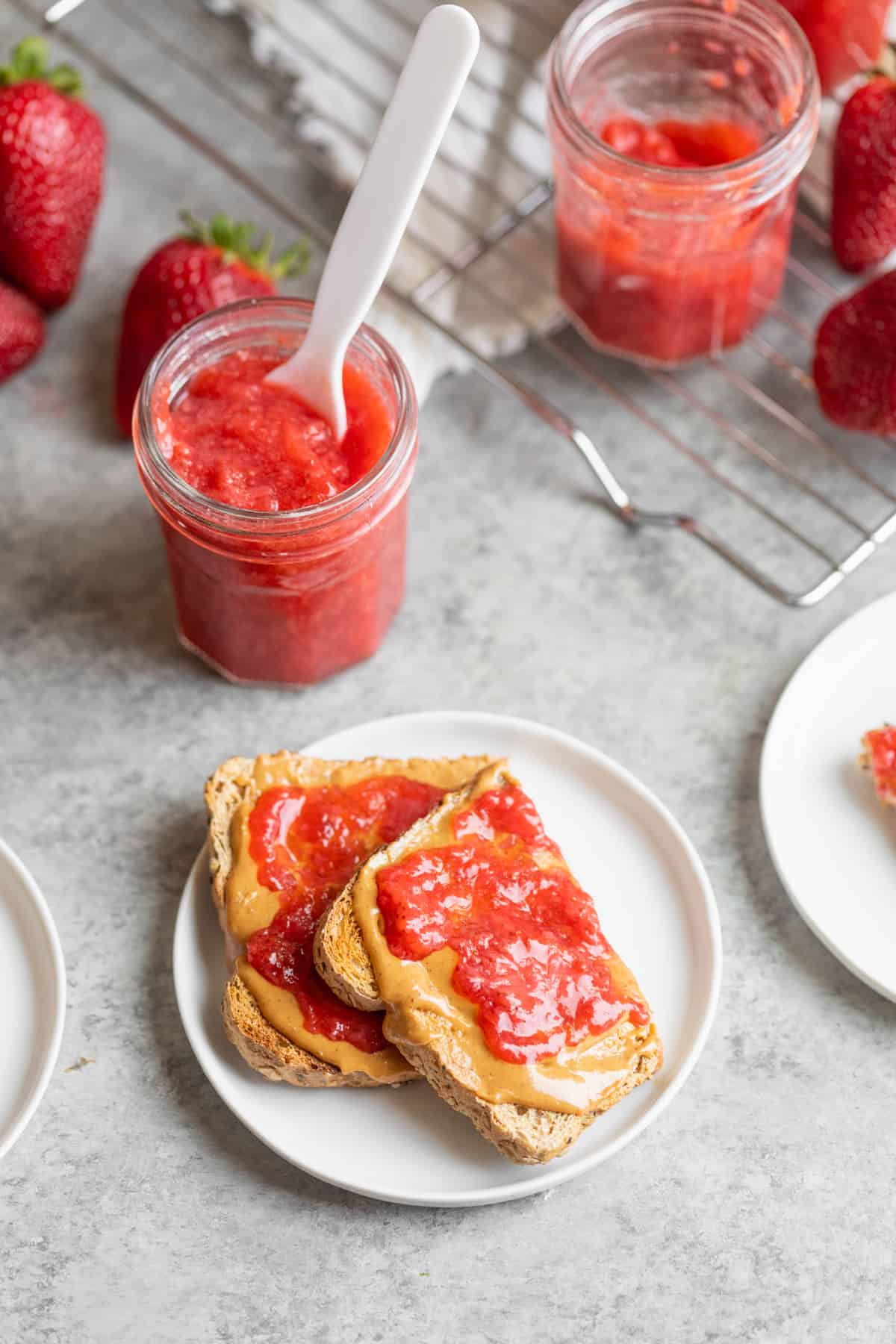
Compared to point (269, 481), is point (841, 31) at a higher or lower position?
higher

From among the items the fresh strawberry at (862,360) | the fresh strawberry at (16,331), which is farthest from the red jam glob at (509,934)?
the fresh strawberry at (16,331)

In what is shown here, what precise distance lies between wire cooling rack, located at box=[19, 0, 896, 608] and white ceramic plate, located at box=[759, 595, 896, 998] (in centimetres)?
12

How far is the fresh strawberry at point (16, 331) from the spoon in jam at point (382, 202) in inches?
22.4

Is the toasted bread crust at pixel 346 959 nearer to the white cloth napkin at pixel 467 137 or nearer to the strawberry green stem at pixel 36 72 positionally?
the white cloth napkin at pixel 467 137

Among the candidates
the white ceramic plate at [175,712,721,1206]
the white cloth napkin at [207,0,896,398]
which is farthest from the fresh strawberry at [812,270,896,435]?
the white ceramic plate at [175,712,721,1206]

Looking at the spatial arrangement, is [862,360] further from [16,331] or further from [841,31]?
[16,331]

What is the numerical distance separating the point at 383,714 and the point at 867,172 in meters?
1.07

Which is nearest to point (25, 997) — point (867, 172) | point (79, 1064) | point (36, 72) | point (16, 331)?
point (79, 1064)

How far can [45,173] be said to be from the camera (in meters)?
2.26

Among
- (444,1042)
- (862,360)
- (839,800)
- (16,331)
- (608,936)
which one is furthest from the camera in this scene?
(16,331)

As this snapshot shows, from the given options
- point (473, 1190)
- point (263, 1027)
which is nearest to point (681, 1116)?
point (473, 1190)

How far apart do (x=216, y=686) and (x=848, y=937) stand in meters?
0.92

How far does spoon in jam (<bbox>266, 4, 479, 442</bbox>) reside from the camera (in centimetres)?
167

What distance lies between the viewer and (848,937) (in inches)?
76.0
